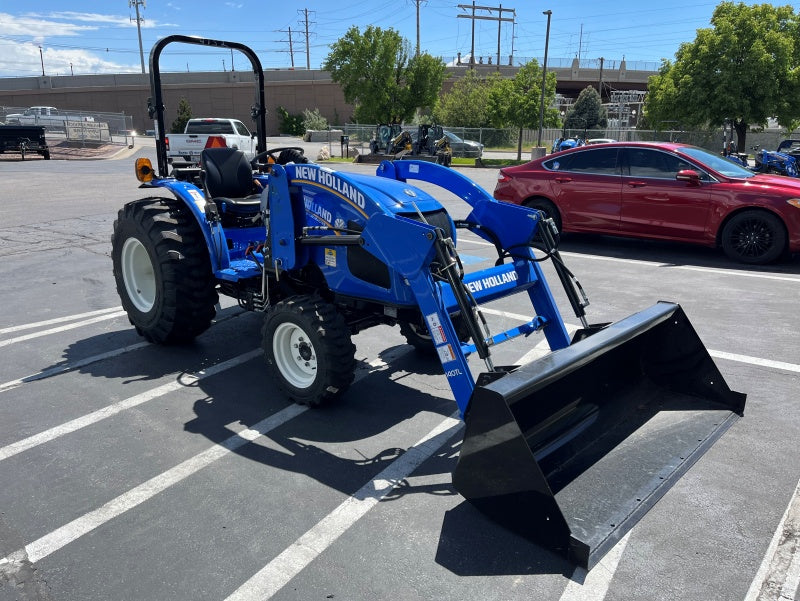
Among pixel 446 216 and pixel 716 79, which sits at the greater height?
pixel 716 79

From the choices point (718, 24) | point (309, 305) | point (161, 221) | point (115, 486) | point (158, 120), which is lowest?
point (115, 486)

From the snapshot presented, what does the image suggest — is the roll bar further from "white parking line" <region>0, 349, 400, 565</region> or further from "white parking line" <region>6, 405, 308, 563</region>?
"white parking line" <region>6, 405, 308, 563</region>

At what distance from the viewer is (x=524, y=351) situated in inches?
219

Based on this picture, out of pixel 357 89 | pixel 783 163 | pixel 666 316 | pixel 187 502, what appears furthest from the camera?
pixel 357 89

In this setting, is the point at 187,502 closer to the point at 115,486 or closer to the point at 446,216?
the point at 115,486

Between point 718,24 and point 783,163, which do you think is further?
point 718,24

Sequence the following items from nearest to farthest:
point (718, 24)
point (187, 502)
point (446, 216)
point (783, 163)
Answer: point (187, 502), point (446, 216), point (783, 163), point (718, 24)

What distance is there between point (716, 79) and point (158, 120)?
2837 cm

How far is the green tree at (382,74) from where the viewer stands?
38.0 m

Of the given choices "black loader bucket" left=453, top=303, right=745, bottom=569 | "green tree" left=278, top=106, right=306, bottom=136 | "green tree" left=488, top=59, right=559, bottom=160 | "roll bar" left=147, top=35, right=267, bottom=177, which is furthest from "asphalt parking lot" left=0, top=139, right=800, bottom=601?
"green tree" left=278, top=106, right=306, bottom=136

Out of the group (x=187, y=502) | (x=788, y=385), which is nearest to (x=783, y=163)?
(x=788, y=385)

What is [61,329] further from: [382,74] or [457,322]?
[382,74]

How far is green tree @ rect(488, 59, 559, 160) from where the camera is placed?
111ft

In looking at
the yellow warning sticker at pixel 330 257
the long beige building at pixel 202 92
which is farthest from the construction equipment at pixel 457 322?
the long beige building at pixel 202 92
